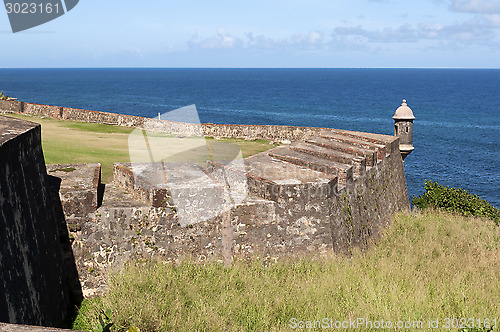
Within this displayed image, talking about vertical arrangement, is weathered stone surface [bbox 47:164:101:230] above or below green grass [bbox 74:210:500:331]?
above

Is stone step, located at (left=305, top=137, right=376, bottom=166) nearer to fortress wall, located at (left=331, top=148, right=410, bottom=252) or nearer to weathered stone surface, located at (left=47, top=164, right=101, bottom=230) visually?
fortress wall, located at (left=331, top=148, right=410, bottom=252)

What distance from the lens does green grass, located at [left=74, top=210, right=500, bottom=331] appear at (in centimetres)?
675

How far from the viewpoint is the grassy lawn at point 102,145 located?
14188 millimetres

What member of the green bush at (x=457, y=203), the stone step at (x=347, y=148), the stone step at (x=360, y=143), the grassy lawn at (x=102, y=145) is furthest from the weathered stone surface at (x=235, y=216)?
the green bush at (x=457, y=203)

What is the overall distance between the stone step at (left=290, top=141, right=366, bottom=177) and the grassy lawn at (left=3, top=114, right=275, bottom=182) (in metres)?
3.43

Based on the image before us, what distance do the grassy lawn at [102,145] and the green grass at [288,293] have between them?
4899 mm

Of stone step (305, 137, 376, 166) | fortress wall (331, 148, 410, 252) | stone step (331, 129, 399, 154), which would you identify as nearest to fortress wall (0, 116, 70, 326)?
fortress wall (331, 148, 410, 252)

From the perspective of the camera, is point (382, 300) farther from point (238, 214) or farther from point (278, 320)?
point (238, 214)

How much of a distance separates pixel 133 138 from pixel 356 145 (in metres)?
Answer: 9.06

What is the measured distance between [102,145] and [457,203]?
13.4m

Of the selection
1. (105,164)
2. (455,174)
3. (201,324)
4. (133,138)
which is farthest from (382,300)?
(455,174)

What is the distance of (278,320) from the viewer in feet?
22.1

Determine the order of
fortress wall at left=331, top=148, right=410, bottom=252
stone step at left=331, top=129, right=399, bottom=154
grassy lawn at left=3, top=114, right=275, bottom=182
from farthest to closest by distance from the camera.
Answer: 1. stone step at left=331, top=129, right=399, bottom=154
2. grassy lawn at left=3, top=114, right=275, bottom=182
3. fortress wall at left=331, top=148, right=410, bottom=252

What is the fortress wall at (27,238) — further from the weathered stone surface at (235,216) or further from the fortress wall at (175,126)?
the fortress wall at (175,126)
